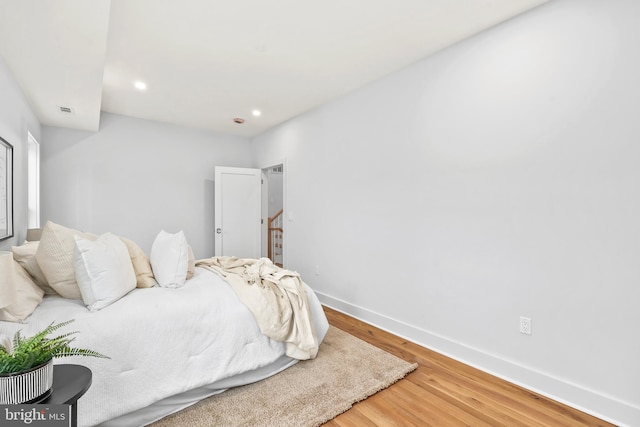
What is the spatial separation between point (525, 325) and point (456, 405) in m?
0.76

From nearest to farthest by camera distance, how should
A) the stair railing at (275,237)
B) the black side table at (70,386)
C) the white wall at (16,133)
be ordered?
the black side table at (70,386) → the white wall at (16,133) → the stair railing at (275,237)

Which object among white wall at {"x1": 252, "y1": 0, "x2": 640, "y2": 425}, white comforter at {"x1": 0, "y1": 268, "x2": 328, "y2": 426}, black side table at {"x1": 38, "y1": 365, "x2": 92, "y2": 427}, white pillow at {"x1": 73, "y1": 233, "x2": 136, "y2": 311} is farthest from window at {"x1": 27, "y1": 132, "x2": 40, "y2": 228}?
white wall at {"x1": 252, "y1": 0, "x2": 640, "y2": 425}

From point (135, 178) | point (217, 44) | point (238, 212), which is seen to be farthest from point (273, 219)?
point (217, 44)

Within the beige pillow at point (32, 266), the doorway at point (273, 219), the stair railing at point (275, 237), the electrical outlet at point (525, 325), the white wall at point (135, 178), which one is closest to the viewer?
the beige pillow at point (32, 266)

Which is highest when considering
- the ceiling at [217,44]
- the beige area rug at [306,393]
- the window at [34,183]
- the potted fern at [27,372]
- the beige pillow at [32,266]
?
the ceiling at [217,44]

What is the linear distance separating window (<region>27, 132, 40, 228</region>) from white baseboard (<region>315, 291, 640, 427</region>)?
4193 mm

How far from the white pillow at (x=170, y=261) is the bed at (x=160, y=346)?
0.06 m

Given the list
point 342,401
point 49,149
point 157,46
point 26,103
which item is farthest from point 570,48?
point 49,149

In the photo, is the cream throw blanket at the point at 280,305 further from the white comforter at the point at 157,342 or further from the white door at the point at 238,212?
the white door at the point at 238,212

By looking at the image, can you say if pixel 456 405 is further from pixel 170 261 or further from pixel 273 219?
pixel 273 219

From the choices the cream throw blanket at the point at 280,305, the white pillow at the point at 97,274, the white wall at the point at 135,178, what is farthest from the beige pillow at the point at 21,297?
the white wall at the point at 135,178

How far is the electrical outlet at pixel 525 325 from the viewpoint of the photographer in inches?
86.7

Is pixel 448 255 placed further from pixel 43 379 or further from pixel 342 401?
pixel 43 379

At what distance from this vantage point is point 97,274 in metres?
1.84
